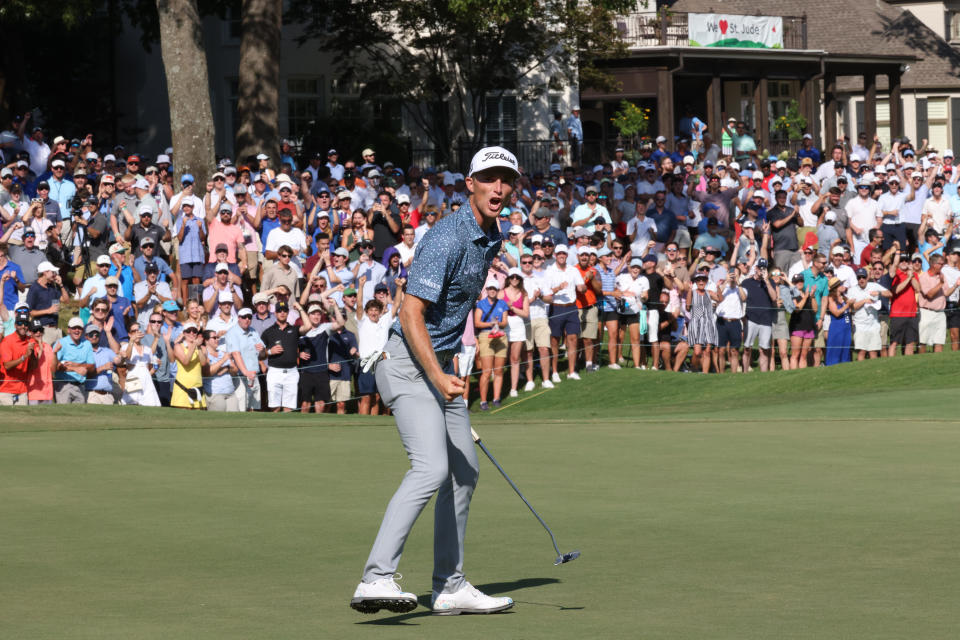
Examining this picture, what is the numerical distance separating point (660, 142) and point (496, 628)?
85.0 ft

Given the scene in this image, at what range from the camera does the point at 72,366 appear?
17203mm

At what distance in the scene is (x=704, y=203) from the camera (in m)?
25.8

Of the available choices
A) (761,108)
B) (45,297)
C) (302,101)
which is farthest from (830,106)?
(45,297)

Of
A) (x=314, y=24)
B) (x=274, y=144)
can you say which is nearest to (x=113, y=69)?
(x=314, y=24)

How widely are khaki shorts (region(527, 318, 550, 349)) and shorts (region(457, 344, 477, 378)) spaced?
3.39 ft

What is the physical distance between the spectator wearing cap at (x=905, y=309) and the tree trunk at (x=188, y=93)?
1211 cm

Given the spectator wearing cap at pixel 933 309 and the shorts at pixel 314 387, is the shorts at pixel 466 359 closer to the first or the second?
the shorts at pixel 314 387

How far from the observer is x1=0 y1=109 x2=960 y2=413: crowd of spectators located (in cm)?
1809

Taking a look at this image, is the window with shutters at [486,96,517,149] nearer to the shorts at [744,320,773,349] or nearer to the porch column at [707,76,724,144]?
the porch column at [707,76,724,144]

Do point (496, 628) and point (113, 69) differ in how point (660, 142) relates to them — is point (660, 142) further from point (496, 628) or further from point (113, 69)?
point (496, 628)

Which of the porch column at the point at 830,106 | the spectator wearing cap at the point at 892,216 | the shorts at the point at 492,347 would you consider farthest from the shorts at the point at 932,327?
the porch column at the point at 830,106

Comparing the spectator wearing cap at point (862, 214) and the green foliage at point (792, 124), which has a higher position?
the green foliage at point (792, 124)

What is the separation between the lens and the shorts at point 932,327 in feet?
72.0

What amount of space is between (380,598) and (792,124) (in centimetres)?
5084
